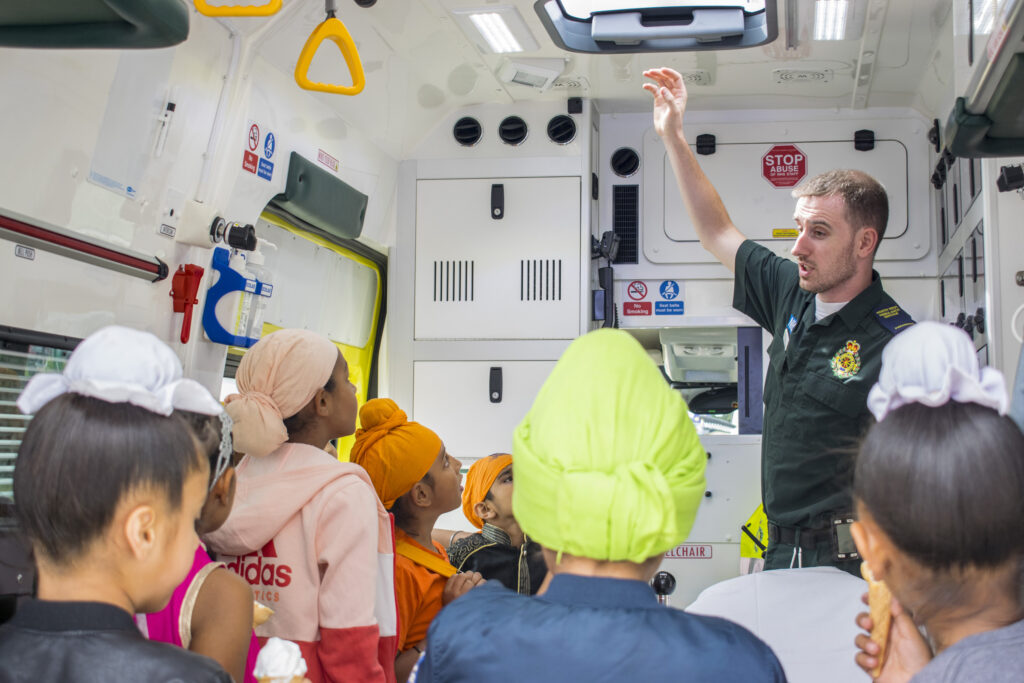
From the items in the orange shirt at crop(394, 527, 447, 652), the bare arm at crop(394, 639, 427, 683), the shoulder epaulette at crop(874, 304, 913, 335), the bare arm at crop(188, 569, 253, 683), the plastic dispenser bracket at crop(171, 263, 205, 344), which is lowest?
the bare arm at crop(394, 639, 427, 683)

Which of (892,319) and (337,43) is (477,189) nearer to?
(337,43)

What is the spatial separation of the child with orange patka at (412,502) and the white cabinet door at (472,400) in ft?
4.16

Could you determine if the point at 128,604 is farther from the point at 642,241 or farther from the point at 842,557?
the point at 642,241

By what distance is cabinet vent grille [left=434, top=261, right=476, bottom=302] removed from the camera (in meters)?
4.51

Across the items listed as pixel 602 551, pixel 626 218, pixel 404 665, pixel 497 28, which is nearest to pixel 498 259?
pixel 626 218

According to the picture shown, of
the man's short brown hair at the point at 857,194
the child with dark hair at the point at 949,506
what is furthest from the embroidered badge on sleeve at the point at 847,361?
the child with dark hair at the point at 949,506

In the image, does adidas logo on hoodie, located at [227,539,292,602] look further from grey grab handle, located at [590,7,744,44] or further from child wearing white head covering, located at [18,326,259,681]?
grey grab handle, located at [590,7,744,44]

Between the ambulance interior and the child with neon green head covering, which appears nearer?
the child with neon green head covering

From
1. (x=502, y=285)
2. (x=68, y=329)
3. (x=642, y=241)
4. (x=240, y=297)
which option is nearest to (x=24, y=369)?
(x=68, y=329)

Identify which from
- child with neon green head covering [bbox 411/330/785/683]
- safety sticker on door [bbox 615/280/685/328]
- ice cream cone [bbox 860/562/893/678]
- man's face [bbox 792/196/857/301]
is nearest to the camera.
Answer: child with neon green head covering [bbox 411/330/785/683]

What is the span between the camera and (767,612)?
2.35 meters

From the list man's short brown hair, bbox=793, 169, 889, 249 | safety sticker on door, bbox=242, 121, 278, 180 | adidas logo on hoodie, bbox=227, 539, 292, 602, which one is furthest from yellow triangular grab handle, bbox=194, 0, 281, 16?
man's short brown hair, bbox=793, 169, 889, 249

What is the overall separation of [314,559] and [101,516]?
3.27 feet

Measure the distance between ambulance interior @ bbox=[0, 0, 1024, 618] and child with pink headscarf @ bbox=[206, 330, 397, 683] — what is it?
61cm
